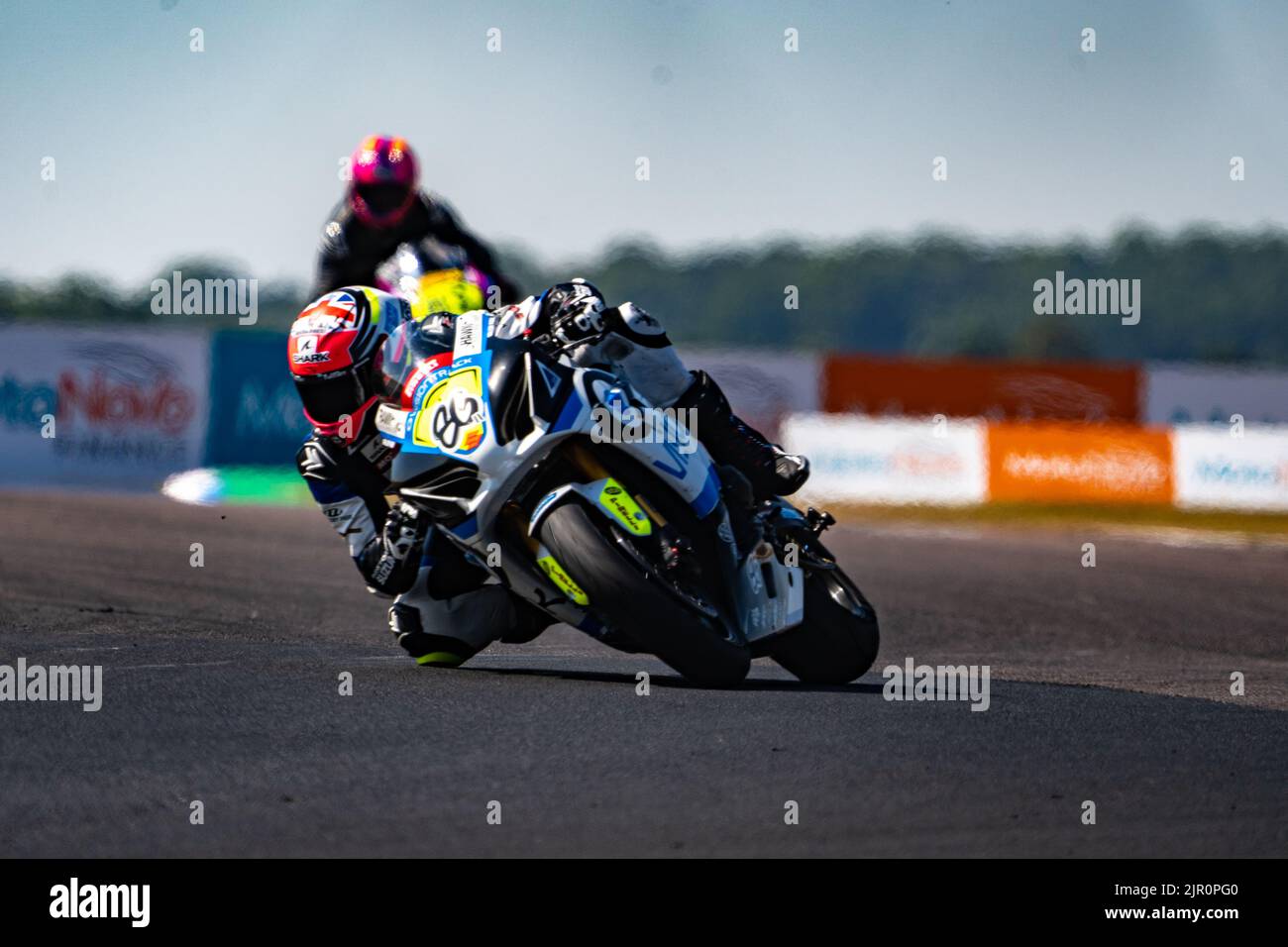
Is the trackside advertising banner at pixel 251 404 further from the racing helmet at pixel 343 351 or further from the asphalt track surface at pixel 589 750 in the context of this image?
the racing helmet at pixel 343 351

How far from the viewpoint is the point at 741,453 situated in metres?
6.97

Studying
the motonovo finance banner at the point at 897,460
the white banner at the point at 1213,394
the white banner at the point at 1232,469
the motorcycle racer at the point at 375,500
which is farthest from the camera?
the white banner at the point at 1213,394

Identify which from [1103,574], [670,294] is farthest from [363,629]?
[670,294]

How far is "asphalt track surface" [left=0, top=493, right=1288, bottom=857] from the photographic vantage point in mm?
4359

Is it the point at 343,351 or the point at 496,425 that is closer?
the point at 496,425

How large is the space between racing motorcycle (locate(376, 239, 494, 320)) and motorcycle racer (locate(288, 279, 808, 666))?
0.45 metres

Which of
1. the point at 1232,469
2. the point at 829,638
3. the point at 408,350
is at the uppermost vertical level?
the point at 1232,469

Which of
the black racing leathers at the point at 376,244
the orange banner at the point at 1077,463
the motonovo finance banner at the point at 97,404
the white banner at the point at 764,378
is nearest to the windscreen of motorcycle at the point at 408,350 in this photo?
the black racing leathers at the point at 376,244

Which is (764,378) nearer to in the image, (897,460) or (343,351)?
(897,460)

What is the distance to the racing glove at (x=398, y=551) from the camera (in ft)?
22.2

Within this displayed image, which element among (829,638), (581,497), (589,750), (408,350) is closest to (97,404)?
(408,350)

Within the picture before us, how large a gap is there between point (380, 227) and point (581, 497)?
81.9 inches

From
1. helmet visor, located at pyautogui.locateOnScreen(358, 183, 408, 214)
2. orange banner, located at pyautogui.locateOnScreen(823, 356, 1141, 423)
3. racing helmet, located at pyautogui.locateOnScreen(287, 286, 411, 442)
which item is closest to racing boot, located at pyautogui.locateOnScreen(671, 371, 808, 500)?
racing helmet, located at pyautogui.locateOnScreen(287, 286, 411, 442)

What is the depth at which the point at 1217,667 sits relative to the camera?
8.55 m
